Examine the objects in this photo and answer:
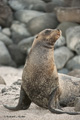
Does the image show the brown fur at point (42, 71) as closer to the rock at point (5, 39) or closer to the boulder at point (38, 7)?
the rock at point (5, 39)

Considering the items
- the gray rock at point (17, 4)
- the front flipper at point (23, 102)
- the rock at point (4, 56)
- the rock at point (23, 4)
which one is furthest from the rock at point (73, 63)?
the front flipper at point (23, 102)

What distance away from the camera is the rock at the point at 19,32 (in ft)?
49.5

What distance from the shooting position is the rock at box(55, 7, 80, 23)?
14539mm

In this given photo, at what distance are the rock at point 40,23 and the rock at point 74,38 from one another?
6.77 ft

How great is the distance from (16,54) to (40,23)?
238cm

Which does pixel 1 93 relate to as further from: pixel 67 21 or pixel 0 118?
pixel 67 21

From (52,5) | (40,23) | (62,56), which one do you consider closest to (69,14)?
(40,23)

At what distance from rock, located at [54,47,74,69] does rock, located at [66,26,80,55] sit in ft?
0.86

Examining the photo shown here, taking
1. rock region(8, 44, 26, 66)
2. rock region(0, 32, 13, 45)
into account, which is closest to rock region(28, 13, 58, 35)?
rock region(0, 32, 13, 45)

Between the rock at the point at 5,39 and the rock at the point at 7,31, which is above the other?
the rock at the point at 5,39

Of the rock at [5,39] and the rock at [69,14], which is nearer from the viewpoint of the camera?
the rock at [5,39]

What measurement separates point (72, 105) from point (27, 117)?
1.42 m

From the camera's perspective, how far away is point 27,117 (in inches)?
164

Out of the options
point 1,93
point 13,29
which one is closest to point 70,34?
point 13,29
